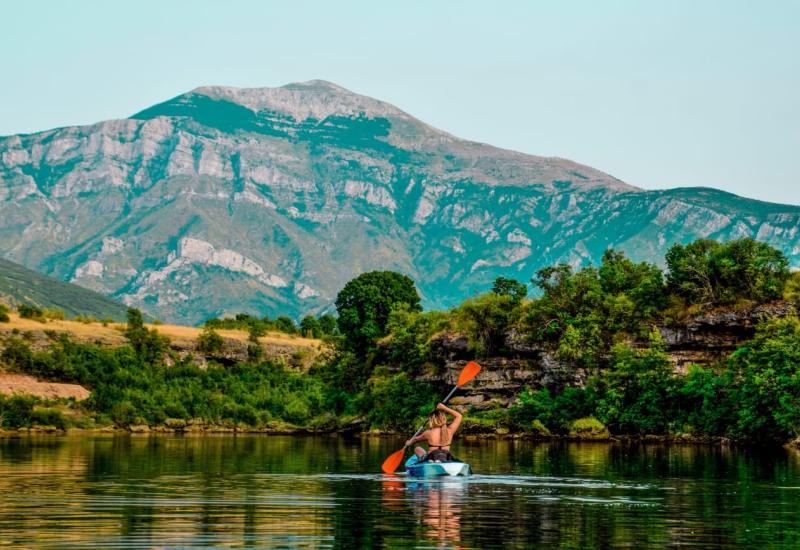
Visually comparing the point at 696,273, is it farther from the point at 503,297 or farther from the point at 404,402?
the point at 404,402

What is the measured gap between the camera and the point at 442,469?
4353 cm

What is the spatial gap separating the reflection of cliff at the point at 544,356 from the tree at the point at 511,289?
4.60m

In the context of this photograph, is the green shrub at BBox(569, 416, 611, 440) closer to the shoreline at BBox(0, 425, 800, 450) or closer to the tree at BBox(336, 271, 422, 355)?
the shoreline at BBox(0, 425, 800, 450)

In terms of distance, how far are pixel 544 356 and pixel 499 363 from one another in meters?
4.55

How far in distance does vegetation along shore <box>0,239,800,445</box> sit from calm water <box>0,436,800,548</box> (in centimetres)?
1959

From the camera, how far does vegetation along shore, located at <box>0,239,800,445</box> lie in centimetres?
7888

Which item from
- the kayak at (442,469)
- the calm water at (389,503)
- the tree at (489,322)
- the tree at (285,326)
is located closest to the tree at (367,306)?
the tree at (489,322)

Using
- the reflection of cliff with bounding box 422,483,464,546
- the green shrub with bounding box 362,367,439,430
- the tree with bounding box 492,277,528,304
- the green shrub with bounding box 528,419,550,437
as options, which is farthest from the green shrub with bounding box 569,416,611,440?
the reflection of cliff with bounding box 422,483,464,546

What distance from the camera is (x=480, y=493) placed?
127 feet

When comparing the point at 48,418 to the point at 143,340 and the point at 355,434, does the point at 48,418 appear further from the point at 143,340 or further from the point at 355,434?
the point at 355,434

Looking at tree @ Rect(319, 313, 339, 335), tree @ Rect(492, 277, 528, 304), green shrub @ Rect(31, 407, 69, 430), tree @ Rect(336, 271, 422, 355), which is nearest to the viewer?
tree @ Rect(492, 277, 528, 304)

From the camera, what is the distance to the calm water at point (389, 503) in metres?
27.2

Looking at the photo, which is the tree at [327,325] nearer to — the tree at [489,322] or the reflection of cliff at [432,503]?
the tree at [489,322]

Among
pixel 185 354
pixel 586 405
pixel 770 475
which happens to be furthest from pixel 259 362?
pixel 770 475
